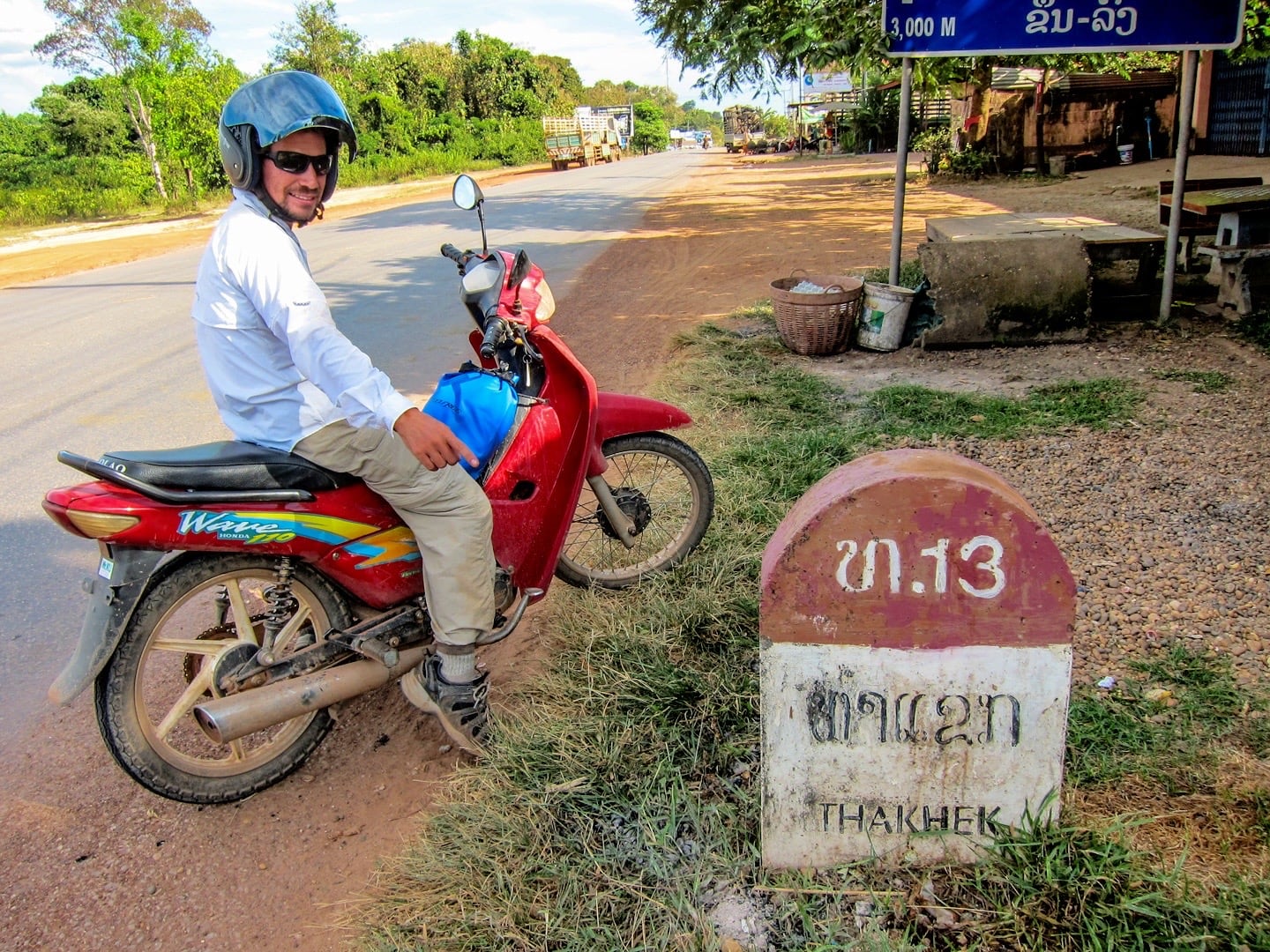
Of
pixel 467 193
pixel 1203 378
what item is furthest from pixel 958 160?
pixel 467 193

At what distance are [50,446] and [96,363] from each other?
2.23 metres

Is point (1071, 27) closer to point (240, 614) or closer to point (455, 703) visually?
point (455, 703)

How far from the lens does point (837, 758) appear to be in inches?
80.7

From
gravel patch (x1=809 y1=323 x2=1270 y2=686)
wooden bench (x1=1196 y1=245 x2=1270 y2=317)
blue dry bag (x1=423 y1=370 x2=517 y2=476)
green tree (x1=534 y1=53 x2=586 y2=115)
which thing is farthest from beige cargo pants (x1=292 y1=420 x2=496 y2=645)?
green tree (x1=534 y1=53 x2=586 y2=115)

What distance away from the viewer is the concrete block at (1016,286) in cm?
645

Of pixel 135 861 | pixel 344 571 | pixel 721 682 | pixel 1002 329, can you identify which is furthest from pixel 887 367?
pixel 135 861

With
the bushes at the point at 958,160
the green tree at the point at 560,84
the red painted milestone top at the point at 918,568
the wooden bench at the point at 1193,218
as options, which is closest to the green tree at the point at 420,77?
the green tree at the point at 560,84

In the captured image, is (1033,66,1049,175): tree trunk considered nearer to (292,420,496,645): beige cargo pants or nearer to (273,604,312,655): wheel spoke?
(292,420,496,645): beige cargo pants

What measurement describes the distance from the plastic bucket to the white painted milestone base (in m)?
5.06

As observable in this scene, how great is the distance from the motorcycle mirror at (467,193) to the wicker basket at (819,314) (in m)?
3.81

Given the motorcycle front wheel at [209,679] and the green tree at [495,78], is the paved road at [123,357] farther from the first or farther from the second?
the green tree at [495,78]

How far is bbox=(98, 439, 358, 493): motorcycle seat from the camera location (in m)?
2.30

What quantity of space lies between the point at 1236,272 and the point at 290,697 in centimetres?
703

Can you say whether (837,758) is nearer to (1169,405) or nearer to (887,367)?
(1169,405)
